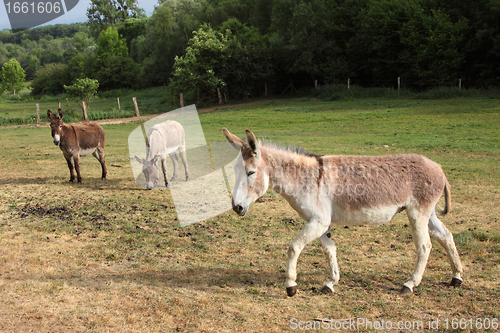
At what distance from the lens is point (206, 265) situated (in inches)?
247

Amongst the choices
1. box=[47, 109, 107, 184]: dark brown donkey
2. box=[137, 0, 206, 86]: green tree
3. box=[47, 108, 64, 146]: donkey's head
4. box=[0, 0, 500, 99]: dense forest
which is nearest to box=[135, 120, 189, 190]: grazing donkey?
box=[47, 109, 107, 184]: dark brown donkey

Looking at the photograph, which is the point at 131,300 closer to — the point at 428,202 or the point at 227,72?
the point at 428,202

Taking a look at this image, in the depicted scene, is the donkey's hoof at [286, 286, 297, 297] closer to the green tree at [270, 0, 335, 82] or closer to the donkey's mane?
the donkey's mane

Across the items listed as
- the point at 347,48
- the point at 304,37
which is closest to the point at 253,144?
the point at 304,37

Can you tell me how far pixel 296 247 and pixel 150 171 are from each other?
736cm

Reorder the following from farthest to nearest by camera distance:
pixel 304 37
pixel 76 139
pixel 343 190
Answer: pixel 304 37
pixel 76 139
pixel 343 190

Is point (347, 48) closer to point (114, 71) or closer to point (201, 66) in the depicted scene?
point (201, 66)

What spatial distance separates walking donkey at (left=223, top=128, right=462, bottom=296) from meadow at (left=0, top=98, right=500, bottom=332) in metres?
0.54

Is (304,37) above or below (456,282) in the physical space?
above

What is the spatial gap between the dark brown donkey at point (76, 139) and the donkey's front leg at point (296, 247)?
30.8 feet

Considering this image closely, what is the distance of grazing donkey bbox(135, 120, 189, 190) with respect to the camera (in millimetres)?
11172

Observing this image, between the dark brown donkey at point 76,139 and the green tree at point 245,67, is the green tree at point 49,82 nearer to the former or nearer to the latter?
the green tree at point 245,67

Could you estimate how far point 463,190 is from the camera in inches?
392

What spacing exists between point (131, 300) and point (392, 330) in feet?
10.8
